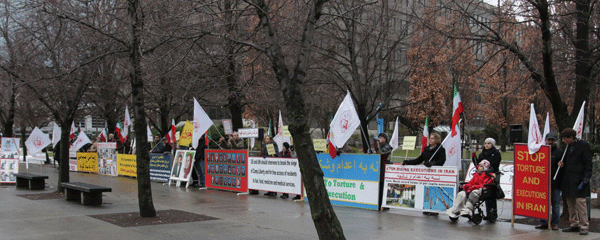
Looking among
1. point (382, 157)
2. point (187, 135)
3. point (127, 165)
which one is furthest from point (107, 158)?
point (382, 157)

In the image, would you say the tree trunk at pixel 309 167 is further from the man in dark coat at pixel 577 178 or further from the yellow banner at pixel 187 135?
the yellow banner at pixel 187 135

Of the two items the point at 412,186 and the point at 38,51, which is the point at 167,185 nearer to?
the point at 38,51

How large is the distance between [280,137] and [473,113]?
30.6 m

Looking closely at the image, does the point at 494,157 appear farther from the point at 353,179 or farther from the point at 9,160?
the point at 9,160


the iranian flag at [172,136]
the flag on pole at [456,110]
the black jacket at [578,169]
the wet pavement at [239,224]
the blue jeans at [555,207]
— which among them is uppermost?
the flag on pole at [456,110]

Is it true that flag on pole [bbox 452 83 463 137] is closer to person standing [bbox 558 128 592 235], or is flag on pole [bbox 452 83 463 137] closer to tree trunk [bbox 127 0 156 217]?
person standing [bbox 558 128 592 235]

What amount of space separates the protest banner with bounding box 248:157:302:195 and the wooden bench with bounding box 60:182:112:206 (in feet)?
14.1

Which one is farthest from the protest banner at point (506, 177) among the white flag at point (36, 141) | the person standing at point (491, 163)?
the white flag at point (36, 141)

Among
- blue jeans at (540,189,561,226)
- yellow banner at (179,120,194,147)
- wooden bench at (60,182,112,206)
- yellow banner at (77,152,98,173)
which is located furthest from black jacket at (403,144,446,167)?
yellow banner at (77,152,98,173)

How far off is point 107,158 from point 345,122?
15593 millimetres

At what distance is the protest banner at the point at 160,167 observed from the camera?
19.8 metres

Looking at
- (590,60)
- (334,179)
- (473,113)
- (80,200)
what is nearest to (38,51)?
(80,200)

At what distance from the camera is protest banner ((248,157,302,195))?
1452cm

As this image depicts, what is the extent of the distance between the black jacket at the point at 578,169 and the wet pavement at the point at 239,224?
0.71 m
